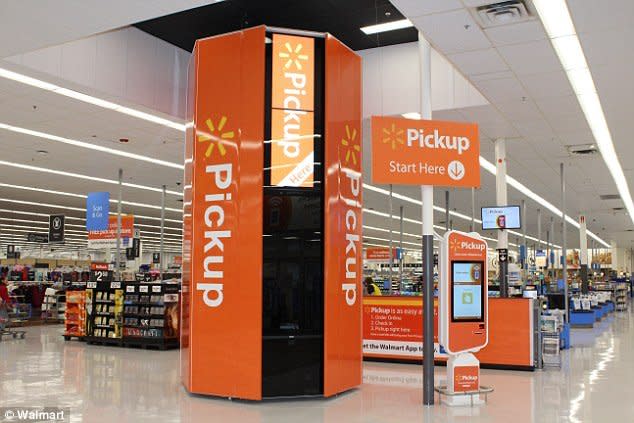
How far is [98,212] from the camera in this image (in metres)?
15.2

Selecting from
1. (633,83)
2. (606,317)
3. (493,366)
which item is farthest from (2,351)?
(606,317)

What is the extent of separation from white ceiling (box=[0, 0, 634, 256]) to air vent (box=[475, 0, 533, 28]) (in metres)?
0.15

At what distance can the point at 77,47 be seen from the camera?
880cm

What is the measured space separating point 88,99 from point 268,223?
14.9 ft

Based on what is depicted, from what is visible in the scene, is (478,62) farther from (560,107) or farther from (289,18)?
(289,18)

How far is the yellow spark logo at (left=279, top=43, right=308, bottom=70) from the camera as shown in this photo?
7.02m

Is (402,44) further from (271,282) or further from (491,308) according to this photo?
(271,282)

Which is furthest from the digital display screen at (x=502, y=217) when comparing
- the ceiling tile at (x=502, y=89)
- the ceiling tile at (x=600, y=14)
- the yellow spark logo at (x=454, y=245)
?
the ceiling tile at (x=600, y=14)

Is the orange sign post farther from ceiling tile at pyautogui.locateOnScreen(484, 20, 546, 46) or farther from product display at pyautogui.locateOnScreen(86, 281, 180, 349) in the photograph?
product display at pyautogui.locateOnScreen(86, 281, 180, 349)

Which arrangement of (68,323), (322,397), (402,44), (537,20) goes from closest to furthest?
(537,20) < (322,397) < (402,44) < (68,323)

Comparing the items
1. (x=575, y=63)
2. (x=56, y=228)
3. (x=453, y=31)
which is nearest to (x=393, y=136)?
(x=453, y=31)

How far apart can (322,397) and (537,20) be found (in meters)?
4.78

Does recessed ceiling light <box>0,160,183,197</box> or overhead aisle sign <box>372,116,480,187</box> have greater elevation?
recessed ceiling light <box>0,160,183,197</box>

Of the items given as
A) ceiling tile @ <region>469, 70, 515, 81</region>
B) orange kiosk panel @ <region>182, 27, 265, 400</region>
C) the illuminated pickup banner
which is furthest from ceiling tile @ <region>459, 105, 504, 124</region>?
orange kiosk panel @ <region>182, 27, 265, 400</region>
